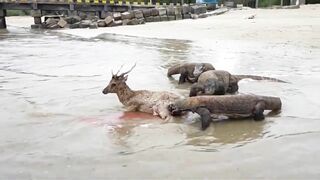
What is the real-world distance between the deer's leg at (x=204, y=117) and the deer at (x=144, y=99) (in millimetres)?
510

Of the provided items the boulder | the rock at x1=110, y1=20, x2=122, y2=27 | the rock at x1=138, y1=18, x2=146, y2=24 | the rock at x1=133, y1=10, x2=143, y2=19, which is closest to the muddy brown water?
the rock at x1=110, y1=20, x2=122, y2=27

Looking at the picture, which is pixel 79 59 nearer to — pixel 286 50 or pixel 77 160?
pixel 286 50

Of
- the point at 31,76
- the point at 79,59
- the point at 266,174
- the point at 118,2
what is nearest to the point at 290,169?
the point at 266,174

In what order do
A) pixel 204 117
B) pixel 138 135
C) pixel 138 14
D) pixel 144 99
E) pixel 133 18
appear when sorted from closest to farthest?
pixel 138 135 → pixel 204 117 → pixel 144 99 → pixel 133 18 → pixel 138 14

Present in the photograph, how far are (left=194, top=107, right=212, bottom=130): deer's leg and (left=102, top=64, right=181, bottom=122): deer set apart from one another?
1.67 ft

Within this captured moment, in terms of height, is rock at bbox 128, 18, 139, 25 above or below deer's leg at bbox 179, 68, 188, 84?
below

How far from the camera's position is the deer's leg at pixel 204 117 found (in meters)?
5.66

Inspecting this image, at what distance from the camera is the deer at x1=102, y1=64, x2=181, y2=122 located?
643 cm

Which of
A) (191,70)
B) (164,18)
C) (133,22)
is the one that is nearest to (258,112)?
(191,70)

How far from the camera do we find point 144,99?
6.78 meters

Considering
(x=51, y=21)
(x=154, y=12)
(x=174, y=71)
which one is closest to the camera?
(x=174, y=71)

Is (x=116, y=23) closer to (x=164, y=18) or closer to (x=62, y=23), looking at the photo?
(x=164, y=18)

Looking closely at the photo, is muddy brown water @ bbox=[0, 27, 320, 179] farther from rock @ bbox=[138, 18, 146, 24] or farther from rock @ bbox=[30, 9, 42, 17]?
rock @ bbox=[30, 9, 42, 17]

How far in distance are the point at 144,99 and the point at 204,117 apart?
1.32 meters
